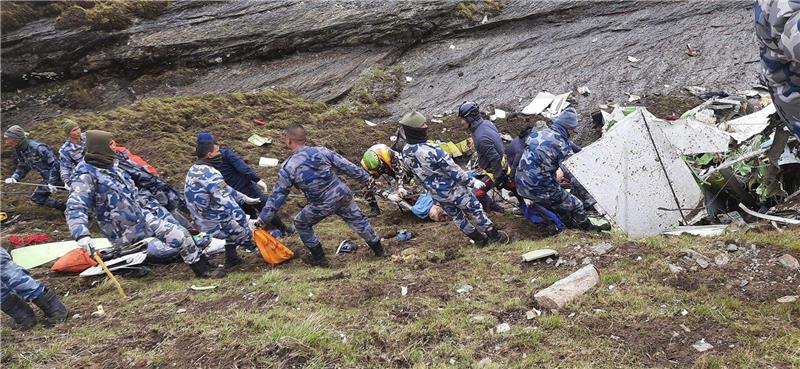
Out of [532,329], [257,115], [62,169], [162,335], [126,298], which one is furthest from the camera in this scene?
[257,115]

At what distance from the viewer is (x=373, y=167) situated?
329 inches

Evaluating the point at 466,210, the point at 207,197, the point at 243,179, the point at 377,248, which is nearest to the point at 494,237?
the point at 466,210

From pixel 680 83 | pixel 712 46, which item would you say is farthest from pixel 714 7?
pixel 680 83

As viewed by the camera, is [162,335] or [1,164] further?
[1,164]

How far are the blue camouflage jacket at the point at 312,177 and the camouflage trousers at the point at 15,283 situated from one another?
7.80 feet

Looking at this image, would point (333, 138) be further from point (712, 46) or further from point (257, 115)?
point (712, 46)

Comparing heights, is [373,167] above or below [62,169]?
below

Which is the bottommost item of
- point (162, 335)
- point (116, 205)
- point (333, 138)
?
point (333, 138)

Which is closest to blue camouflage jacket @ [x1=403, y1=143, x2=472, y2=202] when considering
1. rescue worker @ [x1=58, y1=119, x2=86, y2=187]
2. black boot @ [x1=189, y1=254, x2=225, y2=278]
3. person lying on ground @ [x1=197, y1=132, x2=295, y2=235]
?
person lying on ground @ [x1=197, y1=132, x2=295, y2=235]

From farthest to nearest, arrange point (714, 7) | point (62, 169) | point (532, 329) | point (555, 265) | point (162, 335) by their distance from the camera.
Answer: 1. point (714, 7)
2. point (62, 169)
3. point (555, 265)
4. point (162, 335)
5. point (532, 329)

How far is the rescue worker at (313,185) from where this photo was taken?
6.00 metres

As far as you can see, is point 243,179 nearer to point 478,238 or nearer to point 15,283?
point 15,283

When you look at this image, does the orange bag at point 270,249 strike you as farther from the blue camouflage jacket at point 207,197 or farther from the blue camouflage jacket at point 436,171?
the blue camouflage jacket at point 436,171

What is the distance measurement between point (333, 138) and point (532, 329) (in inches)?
327
